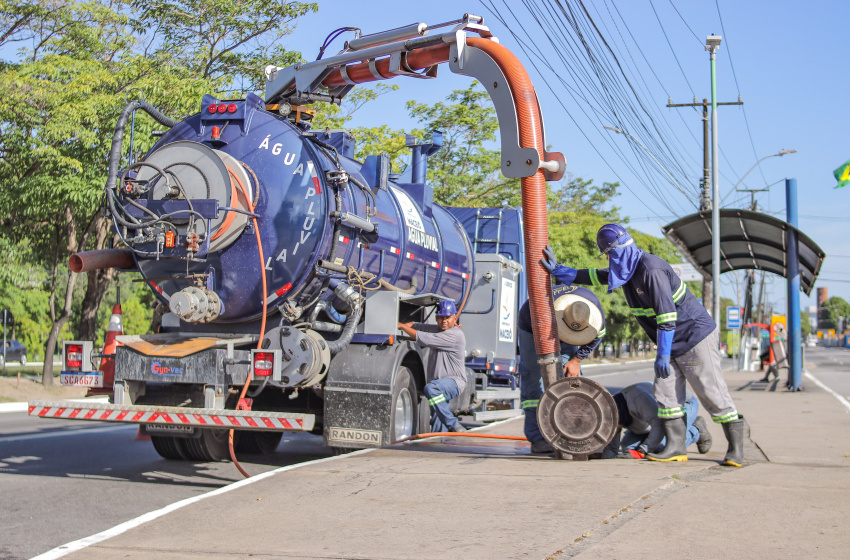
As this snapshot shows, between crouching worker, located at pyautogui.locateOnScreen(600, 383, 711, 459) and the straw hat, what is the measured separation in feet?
1.90

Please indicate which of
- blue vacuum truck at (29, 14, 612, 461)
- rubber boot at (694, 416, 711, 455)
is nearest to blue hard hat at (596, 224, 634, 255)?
blue vacuum truck at (29, 14, 612, 461)

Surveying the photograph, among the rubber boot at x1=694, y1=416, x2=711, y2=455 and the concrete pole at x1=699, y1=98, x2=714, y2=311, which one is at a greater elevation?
the concrete pole at x1=699, y1=98, x2=714, y2=311

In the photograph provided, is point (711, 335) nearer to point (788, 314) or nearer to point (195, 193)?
point (195, 193)

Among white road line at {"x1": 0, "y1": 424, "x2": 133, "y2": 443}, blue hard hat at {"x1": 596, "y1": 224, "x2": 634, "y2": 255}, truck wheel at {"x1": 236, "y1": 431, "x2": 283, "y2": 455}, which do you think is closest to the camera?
blue hard hat at {"x1": 596, "y1": 224, "x2": 634, "y2": 255}

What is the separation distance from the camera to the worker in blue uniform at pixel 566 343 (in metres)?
7.54

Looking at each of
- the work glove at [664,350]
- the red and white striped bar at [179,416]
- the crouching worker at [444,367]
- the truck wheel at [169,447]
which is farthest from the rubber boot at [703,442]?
the truck wheel at [169,447]

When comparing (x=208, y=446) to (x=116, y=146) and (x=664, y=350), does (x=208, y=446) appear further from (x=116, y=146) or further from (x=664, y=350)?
(x=664, y=350)

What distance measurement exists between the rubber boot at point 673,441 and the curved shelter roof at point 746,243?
11.3 metres

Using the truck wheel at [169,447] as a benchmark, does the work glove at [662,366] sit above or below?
above

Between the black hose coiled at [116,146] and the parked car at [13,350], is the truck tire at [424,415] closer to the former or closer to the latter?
the black hose coiled at [116,146]

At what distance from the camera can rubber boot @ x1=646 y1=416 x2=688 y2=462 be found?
270 inches

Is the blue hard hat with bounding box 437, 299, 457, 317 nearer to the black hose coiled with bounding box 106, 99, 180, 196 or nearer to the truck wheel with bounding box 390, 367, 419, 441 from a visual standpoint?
the truck wheel with bounding box 390, 367, 419, 441

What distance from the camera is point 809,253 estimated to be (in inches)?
718

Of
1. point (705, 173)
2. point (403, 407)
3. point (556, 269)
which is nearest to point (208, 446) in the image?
point (403, 407)
